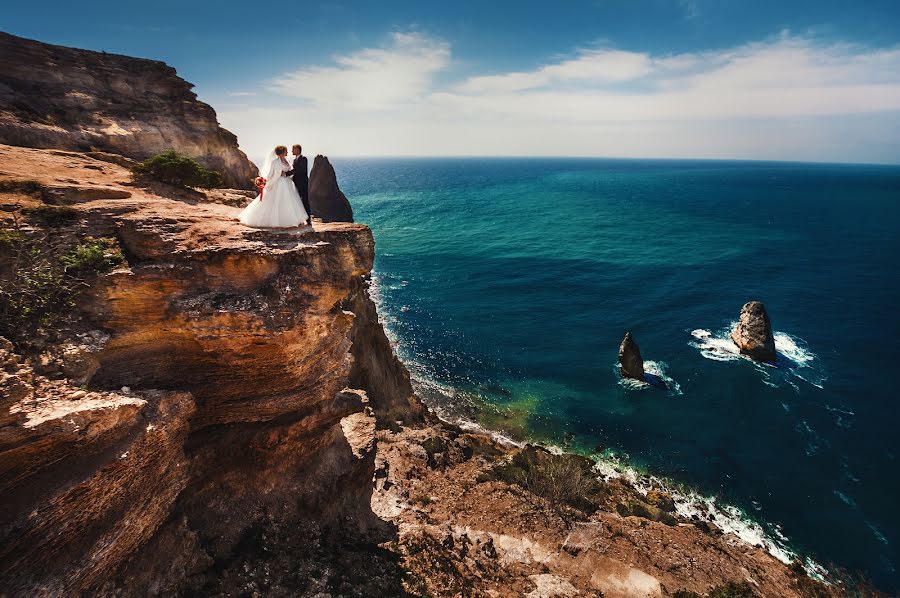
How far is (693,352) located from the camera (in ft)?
132

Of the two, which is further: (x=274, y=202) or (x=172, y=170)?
(x=172, y=170)

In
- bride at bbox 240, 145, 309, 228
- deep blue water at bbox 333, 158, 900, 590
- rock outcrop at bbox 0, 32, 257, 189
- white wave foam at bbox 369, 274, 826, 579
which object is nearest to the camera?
bride at bbox 240, 145, 309, 228

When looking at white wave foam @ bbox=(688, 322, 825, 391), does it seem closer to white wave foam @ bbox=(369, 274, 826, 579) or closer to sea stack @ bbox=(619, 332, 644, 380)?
white wave foam @ bbox=(369, 274, 826, 579)

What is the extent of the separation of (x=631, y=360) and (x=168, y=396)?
35.6 m

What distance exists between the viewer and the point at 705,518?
24.3 m

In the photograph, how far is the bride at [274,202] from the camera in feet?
39.3

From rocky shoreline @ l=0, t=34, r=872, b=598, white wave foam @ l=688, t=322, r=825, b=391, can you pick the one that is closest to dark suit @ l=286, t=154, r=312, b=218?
rocky shoreline @ l=0, t=34, r=872, b=598

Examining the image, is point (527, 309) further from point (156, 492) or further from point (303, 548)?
point (156, 492)

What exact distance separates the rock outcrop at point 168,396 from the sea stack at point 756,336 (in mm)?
41093

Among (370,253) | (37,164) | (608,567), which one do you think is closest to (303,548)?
(370,253)

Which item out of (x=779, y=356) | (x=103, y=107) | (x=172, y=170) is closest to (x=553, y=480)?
(x=172, y=170)

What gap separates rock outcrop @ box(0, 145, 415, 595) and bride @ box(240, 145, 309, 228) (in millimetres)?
682

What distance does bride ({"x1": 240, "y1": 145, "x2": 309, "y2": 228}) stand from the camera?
39.3 feet

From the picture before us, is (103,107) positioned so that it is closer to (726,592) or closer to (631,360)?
(726,592)
